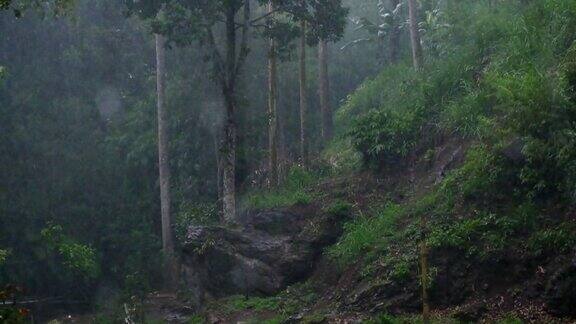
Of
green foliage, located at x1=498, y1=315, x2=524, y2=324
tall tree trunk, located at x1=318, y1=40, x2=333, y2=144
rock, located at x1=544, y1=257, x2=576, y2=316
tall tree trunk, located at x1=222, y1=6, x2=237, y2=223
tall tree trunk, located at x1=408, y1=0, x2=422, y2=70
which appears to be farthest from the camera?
tall tree trunk, located at x1=318, y1=40, x2=333, y2=144

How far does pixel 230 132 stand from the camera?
802 inches

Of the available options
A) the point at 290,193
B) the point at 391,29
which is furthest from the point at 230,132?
the point at 391,29

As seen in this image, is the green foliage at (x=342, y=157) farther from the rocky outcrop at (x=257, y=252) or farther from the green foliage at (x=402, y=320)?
the green foliage at (x=402, y=320)

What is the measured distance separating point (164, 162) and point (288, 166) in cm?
489

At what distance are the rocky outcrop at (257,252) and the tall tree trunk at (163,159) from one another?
6.52 m

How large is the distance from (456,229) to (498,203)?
2.75 feet

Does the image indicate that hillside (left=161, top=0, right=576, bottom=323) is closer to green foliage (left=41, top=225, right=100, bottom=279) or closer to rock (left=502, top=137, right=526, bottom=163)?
rock (left=502, top=137, right=526, bottom=163)

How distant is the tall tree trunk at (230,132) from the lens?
2023cm

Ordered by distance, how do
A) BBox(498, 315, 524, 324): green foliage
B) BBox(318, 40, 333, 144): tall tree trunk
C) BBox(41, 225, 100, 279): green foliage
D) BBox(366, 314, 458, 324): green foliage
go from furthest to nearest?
BBox(318, 40, 333, 144): tall tree trunk → BBox(41, 225, 100, 279): green foliage → BBox(366, 314, 458, 324): green foliage → BBox(498, 315, 524, 324): green foliage

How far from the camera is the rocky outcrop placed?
1822cm

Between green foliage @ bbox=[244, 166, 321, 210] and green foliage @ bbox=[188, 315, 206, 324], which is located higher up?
green foliage @ bbox=[244, 166, 321, 210]

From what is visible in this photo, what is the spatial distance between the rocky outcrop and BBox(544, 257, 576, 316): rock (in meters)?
6.85

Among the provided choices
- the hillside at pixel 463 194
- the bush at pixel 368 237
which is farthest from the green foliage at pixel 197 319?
the bush at pixel 368 237

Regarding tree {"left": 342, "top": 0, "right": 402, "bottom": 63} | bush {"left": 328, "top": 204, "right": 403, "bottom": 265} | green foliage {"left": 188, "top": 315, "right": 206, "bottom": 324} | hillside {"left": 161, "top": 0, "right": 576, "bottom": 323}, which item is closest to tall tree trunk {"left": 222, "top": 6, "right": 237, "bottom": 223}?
hillside {"left": 161, "top": 0, "right": 576, "bottom": 323}
